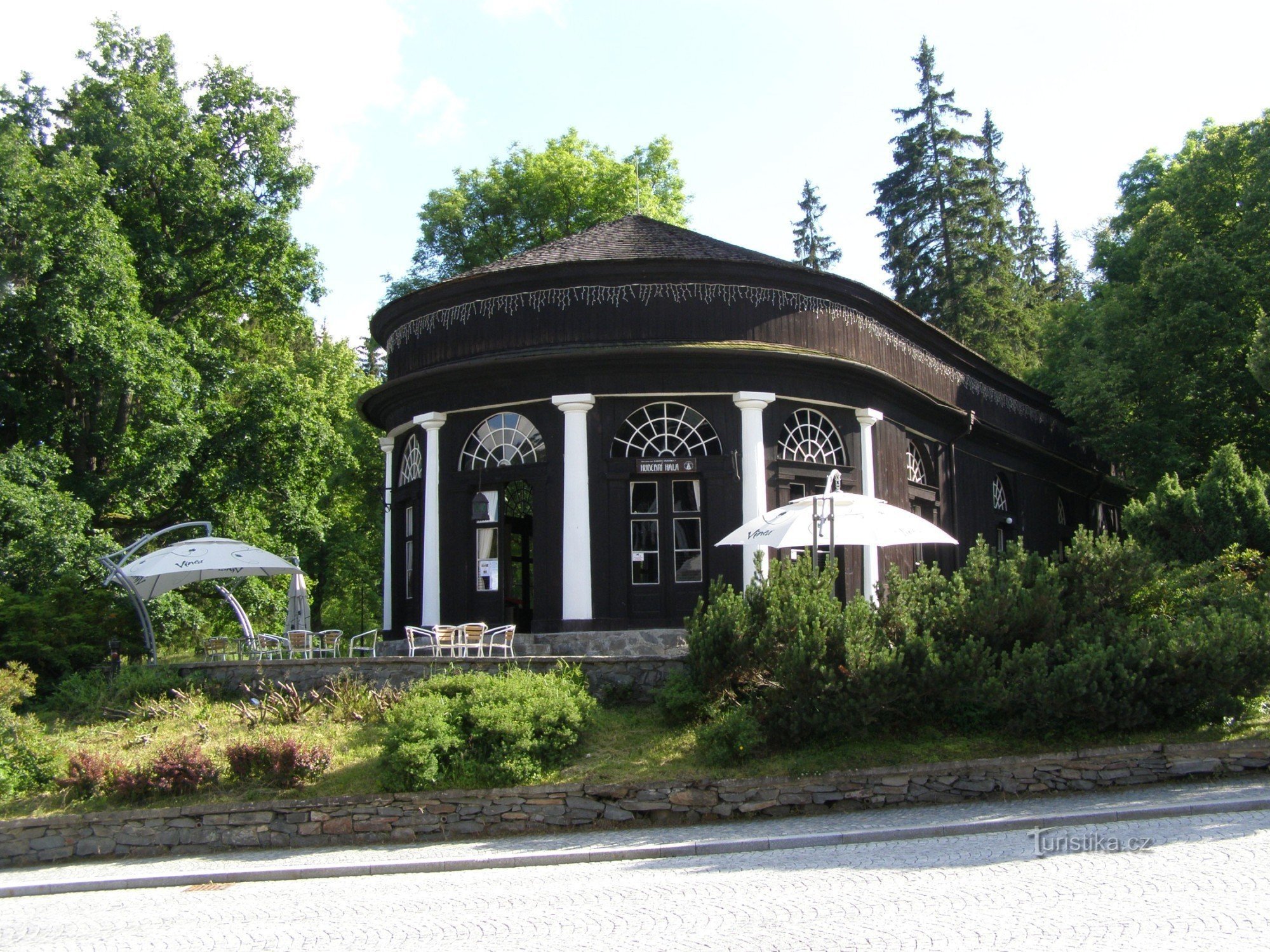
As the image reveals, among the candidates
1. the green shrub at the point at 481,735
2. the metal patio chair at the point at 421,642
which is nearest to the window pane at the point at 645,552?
the metal patio chair at the point at 421,642

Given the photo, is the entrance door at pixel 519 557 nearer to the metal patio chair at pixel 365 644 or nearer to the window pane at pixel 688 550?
the metal patio chair at pixel 365 644

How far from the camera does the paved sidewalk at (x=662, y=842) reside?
10703mm

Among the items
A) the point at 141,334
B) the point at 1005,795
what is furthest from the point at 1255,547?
the point at 141,334

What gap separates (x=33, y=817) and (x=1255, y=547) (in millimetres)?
16509

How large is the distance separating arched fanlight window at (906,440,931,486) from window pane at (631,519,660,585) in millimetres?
6770

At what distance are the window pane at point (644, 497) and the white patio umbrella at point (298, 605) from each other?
19.7 feet

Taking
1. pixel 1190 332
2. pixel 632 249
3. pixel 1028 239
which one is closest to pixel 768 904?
pixel 632 249

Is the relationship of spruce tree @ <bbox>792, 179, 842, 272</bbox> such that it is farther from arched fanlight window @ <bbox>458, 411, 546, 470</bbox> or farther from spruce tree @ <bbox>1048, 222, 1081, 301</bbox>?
arched fanlight window @ <bbox>458, 411, 546, 470</bbox>

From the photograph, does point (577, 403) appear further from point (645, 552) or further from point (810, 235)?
point (810, 235)

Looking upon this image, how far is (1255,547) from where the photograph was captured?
17219 mm

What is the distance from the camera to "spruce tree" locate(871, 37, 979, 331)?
45.8 metres

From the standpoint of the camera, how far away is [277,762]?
12867 mm

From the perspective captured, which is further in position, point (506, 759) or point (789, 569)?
point (789, 569)

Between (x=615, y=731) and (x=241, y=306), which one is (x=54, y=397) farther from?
(x=615, y=731)
